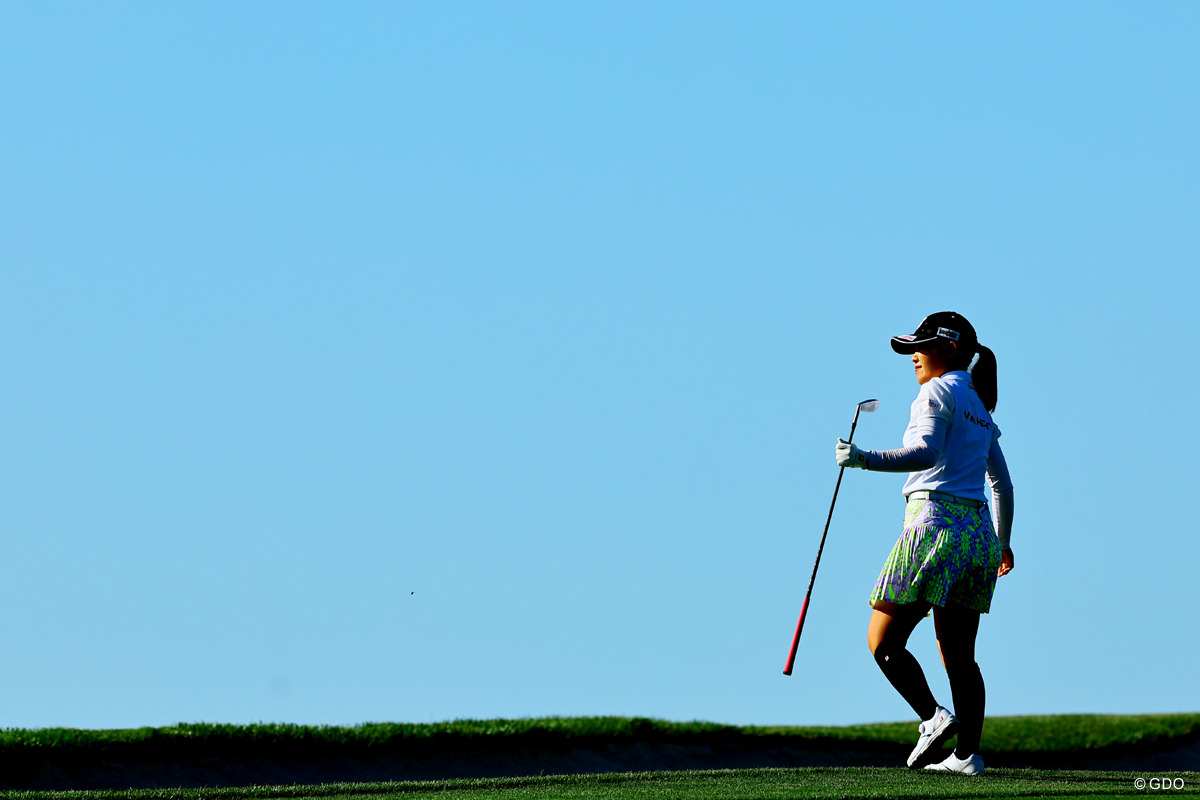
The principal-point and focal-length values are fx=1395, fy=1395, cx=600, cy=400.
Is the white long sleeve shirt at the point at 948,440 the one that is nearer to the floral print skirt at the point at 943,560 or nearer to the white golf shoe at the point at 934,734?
the floral print skirt at the point at 943,560

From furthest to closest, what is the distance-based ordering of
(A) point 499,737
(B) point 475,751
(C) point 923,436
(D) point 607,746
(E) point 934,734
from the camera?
(D) point 607,746 < (A) point 499,737 < (B) point 475,751 < (E) point 934,734 < (C) point 923,436

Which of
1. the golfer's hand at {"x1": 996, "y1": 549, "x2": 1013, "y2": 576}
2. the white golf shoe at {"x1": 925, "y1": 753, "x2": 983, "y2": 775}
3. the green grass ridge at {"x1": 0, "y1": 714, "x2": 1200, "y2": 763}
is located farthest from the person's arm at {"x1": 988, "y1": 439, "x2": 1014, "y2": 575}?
the green grass ridge at {"x1": 0, "y1": 714, "x2": 1200, "y2": 763}

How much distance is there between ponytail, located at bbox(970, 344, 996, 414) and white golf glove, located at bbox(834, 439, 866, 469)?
1.24m

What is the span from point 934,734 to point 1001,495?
4.69ft

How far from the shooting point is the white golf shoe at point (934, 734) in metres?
7.66

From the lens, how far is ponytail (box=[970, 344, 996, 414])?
8117 mm

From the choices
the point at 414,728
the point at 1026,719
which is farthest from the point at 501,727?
the point at 1026,719

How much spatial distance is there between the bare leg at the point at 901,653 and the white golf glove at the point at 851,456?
914mm

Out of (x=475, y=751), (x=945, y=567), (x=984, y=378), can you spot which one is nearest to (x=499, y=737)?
(x=475, y=751)

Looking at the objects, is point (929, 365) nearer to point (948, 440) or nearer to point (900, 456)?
point (948, 440)

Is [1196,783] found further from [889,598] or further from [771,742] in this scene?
[771,742]

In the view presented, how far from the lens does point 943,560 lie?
752 cm

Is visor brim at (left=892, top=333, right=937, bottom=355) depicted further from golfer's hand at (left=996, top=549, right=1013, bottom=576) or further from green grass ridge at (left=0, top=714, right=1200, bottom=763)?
green grass ridge at (left=0, top=714, right=1200, bottom=763)

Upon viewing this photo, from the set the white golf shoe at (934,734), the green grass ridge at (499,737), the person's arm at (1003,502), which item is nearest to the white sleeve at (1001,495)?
the person's arm at (1003,502)
